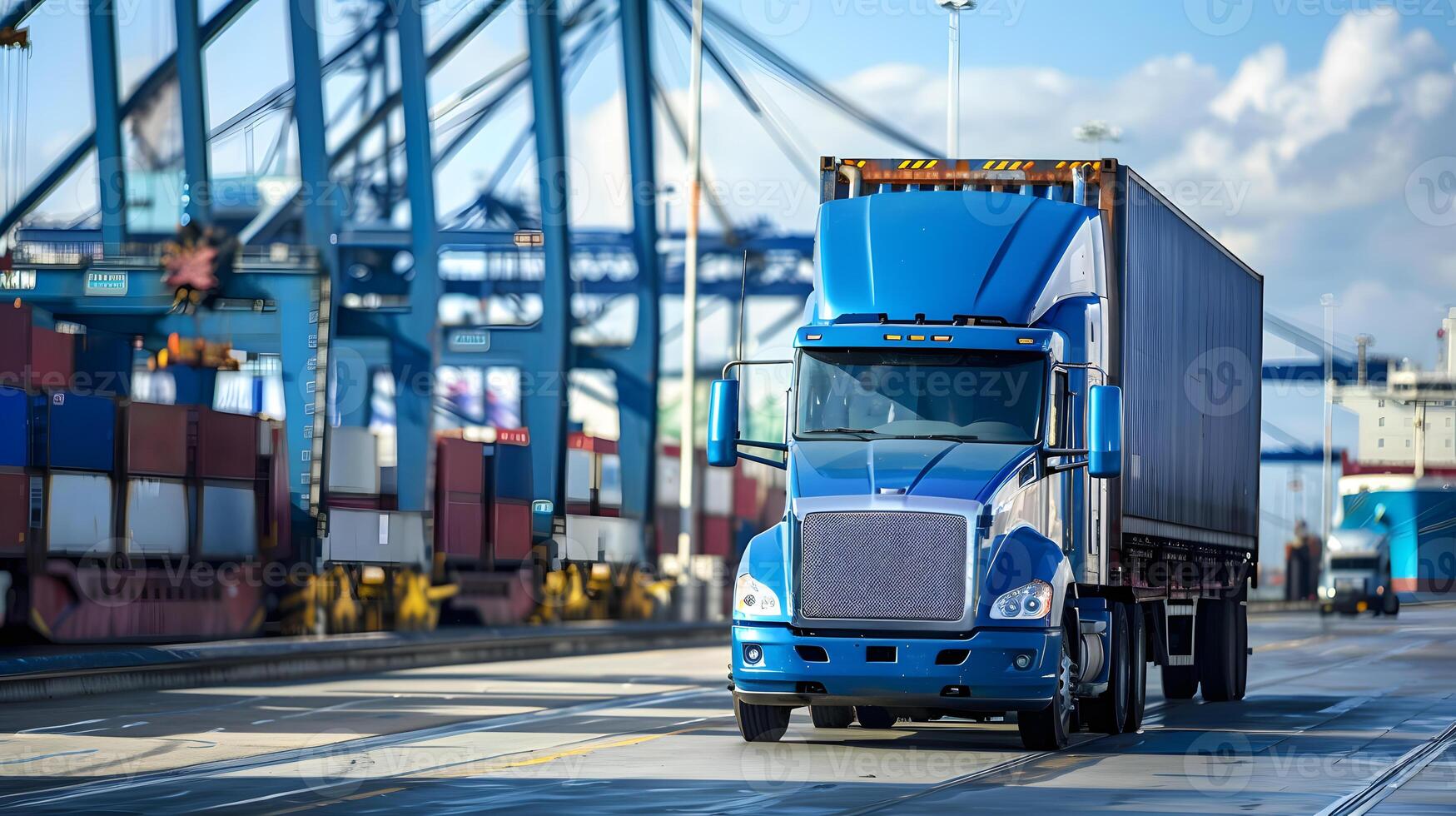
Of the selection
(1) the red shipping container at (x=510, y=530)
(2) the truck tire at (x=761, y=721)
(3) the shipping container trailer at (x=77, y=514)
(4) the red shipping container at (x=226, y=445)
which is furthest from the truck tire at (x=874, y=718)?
(1) the red shipping container at (x=510, y=530)

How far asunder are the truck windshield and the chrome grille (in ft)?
2.99

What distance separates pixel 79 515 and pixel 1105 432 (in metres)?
18.6

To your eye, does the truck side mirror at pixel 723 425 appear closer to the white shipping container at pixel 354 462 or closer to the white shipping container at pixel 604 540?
the white shipping container at pixel 354 462

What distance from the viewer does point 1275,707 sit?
2102 cm

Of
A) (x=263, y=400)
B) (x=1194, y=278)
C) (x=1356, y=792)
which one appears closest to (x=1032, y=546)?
(x=1356, y=792)

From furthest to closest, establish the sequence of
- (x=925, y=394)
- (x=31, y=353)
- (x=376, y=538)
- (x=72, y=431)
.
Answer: (x=376, y=538) → (x=31, y=353) → (x=72, y=431) → (x=925, y=394)

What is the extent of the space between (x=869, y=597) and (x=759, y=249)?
5259 cm

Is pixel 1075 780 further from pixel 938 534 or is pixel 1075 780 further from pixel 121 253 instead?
pixel 121 253

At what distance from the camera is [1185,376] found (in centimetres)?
1927

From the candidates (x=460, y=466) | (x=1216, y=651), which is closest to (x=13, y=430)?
(x=460, y=466)

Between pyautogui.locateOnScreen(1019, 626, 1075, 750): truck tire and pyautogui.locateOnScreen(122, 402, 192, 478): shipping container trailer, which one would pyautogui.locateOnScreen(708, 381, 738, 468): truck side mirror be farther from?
pyautogui.locateOnScreen(122, 402, 192, 478): shipping container trailer

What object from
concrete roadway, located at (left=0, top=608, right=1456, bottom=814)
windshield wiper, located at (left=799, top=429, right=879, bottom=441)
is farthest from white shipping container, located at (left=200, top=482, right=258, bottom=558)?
windshield wiper, located at (left=799, top=429, right=879, bottom=441)

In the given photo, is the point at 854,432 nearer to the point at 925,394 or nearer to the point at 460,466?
the point at 925,394

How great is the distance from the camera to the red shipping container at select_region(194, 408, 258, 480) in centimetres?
3203
